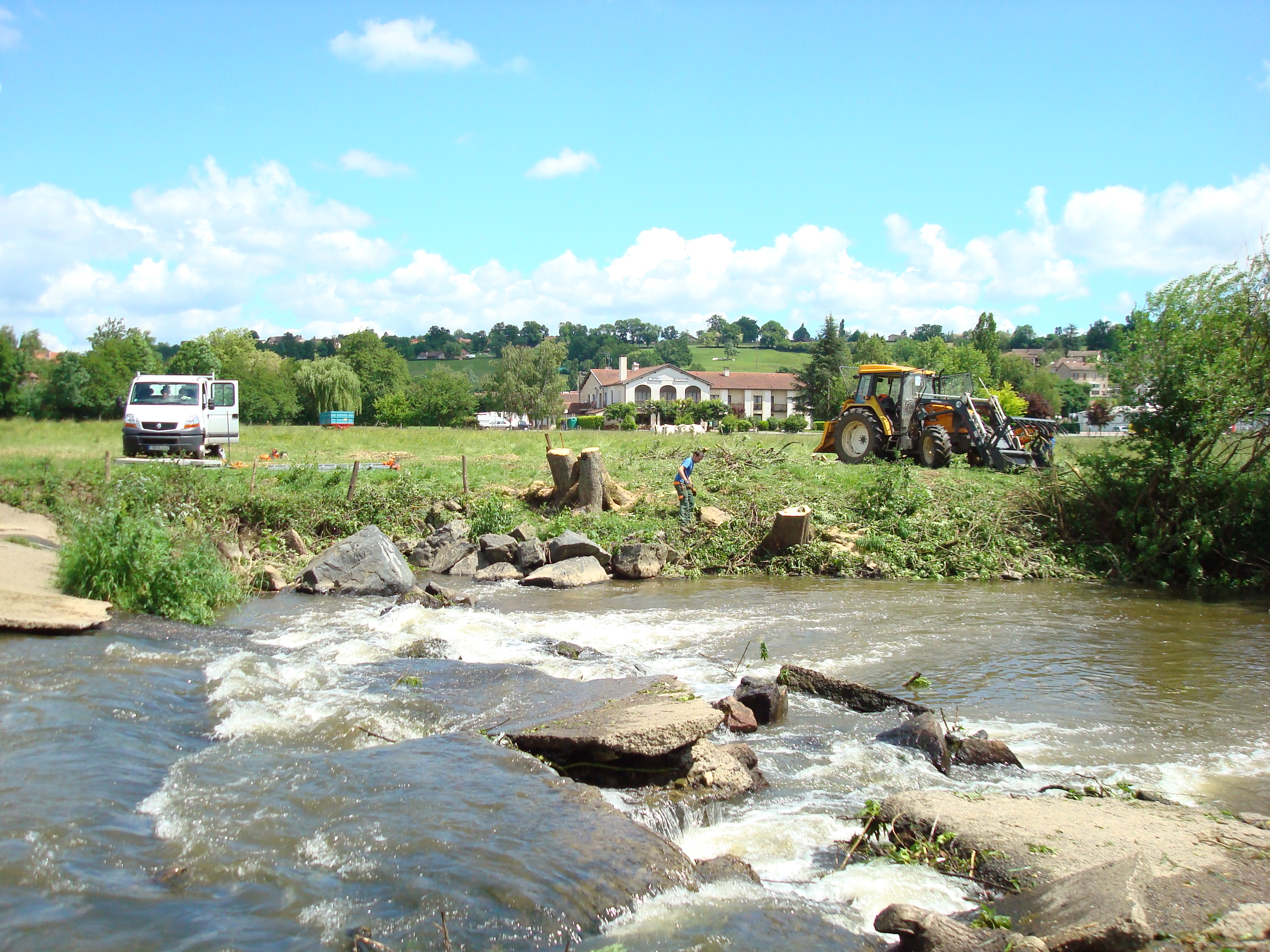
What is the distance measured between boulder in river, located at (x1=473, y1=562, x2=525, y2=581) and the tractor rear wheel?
1041cm

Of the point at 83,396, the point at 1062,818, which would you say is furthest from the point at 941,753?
the point at 83,396

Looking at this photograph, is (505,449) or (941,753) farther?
(505,449)

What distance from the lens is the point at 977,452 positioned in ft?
69.1

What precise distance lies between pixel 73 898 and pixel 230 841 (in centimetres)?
84

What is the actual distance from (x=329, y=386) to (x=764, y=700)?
76.5m

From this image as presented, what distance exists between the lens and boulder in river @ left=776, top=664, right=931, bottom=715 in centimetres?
811

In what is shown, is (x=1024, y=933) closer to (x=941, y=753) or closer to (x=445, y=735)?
(x=941, y=753)

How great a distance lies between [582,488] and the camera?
18.3m

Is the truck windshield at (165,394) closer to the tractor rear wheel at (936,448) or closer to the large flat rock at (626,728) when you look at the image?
the tractor rear wheel at (936,448)

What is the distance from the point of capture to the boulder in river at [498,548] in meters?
16.2

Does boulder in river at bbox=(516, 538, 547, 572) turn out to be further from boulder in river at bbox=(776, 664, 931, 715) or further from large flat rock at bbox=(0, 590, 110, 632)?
boulder in river at bbox=(776, 664, 931, 715)

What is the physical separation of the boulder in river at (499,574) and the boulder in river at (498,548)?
25 centimetres

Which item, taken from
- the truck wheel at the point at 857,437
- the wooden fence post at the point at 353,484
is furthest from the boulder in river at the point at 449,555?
the truck wheel at the point at 857,437

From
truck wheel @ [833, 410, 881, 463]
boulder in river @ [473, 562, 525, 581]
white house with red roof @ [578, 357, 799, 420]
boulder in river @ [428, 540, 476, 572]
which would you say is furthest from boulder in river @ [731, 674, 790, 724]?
white house with red roof @ [578, 357, 799, 420]
